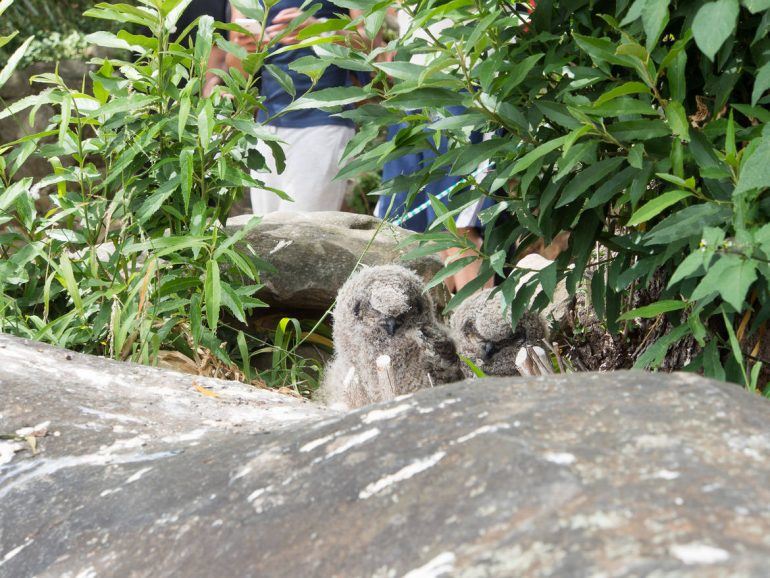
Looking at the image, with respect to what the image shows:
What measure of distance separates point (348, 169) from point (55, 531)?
1.32 metres

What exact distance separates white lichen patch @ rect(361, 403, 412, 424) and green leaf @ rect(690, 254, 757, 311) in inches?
22.6

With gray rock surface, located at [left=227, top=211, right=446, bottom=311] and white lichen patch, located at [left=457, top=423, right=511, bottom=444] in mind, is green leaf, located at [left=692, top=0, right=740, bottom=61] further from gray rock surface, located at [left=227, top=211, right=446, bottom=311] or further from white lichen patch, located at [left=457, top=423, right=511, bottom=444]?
gray rock surface, located at [left=227, top=211, right=446, bottom=311]

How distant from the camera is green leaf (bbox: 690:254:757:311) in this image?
1.69 m

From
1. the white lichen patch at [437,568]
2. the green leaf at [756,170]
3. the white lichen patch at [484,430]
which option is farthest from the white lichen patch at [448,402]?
the green leaf at [756,170]

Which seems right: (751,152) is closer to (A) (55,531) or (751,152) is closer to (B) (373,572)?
(B) (373,572)

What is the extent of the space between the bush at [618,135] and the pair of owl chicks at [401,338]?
113 cm

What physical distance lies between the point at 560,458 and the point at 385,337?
8.72 feet

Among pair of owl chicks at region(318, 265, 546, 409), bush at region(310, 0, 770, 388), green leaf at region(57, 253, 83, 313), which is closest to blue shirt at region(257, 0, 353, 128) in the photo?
pair of owl chicks at region(318, 265, 546, 409)

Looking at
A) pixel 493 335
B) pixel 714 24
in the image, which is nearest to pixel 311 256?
pixel 493 335

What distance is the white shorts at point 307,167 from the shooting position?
17.1 ft

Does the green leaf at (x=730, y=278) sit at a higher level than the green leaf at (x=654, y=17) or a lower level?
lower

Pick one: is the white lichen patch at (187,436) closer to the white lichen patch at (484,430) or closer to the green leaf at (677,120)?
the white lichen patch at (484,430)

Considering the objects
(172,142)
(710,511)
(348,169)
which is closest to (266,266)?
(172,142)

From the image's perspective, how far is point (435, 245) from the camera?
8.71 feet
